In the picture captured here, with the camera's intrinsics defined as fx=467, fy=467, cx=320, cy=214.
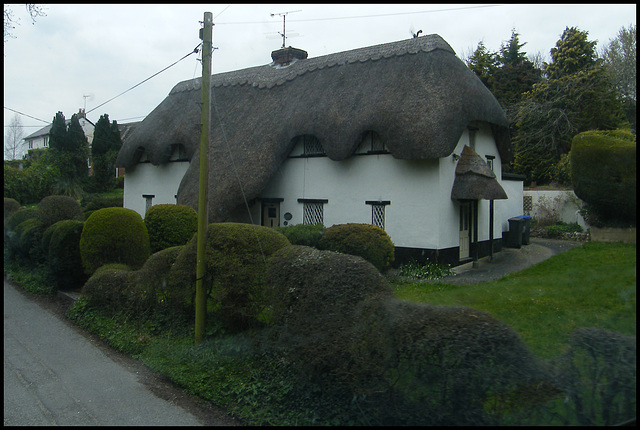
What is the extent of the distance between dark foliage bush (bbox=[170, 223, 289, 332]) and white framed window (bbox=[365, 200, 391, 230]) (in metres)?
7.04

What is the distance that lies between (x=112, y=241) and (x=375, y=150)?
780 cm

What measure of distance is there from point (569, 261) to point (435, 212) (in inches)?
343

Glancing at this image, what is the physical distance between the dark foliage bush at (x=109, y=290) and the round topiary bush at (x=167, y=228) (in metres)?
3.66

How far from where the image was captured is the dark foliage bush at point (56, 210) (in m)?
Answer: 14.0

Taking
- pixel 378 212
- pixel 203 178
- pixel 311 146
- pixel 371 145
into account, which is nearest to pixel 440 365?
pixel 203 178

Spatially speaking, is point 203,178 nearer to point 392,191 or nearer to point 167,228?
point 167,228

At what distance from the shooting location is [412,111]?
1320 centimetres

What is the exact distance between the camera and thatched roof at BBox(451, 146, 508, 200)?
13.3m

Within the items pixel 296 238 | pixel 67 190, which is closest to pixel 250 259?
pixel 296 238

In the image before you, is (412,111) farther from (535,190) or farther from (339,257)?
(339,257)

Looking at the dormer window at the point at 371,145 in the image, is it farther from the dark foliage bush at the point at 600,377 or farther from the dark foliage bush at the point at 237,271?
the dark foliage bush at the point at 600,377

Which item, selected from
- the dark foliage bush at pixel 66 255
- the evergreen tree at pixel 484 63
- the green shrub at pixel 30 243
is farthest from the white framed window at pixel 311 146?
the evergreen tree at pixel 484 63

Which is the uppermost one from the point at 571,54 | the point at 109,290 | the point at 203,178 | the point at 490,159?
the point at 571,54

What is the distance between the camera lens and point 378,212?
46.9 ft
